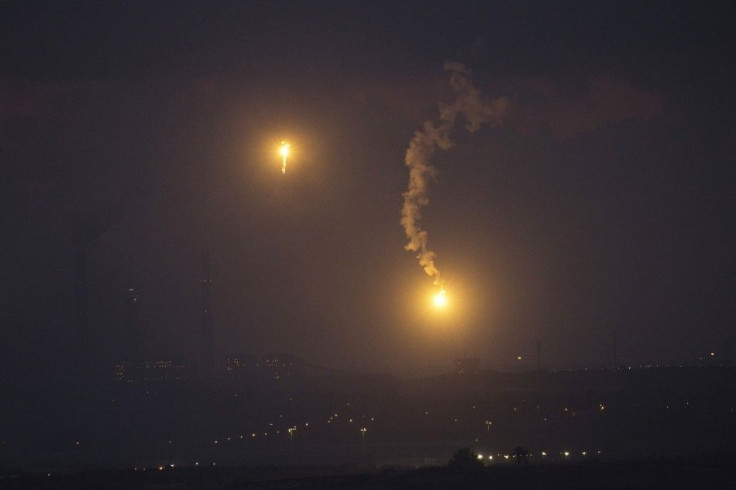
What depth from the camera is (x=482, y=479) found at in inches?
2030

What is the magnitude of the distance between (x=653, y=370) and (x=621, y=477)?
141 m

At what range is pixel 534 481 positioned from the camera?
166 ft

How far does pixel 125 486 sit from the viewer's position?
2351 inches

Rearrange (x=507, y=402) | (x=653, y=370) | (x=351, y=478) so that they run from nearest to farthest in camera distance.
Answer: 1. (x=351, y=478)
2. (x=507, y=402)
3. (x=653, y=370)

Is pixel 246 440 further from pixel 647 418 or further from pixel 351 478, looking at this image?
pixel 351 478

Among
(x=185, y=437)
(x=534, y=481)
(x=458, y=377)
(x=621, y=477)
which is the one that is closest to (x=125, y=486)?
(x=534, y=481)

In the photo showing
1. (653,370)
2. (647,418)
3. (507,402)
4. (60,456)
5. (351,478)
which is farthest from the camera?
(653,370)

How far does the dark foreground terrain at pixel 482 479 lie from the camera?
161ft

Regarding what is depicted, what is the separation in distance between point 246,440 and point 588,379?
268 feet

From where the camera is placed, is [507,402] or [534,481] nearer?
[534,481]

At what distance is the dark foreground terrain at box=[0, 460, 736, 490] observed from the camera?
4912cm

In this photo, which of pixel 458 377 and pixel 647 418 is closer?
pixel 647 418

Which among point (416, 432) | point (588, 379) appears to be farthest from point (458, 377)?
point (416, 432)

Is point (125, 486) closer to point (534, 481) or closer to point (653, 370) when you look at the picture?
point (534, 481)
